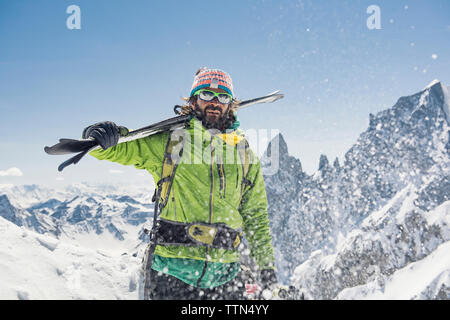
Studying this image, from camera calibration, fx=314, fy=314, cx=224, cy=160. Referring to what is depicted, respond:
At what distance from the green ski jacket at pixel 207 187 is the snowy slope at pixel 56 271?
823 cm

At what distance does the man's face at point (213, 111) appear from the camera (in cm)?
463

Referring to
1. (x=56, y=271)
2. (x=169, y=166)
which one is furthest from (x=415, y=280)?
(x=169, y=166)

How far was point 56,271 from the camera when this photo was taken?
12797 millimetres

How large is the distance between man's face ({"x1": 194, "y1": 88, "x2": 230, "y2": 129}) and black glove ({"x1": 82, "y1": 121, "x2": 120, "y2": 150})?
4.36 feet

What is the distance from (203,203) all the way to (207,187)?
206 mm

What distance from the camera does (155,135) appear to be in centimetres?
438

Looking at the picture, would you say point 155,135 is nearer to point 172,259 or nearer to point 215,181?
point 215,181

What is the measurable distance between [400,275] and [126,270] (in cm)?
15222

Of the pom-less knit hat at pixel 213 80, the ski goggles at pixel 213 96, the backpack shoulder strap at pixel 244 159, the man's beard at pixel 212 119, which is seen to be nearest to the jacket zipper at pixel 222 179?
the backpack shoulder strap at pixel 244 159

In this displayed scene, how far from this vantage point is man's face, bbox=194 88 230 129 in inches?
182

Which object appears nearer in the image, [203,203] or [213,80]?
[203,203]

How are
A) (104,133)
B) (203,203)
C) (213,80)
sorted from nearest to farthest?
(104,133) → (203,203) → (213,80)

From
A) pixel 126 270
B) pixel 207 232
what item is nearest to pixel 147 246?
pixel 207 232

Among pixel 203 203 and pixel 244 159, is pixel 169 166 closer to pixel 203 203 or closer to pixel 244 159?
pixel 203 203
